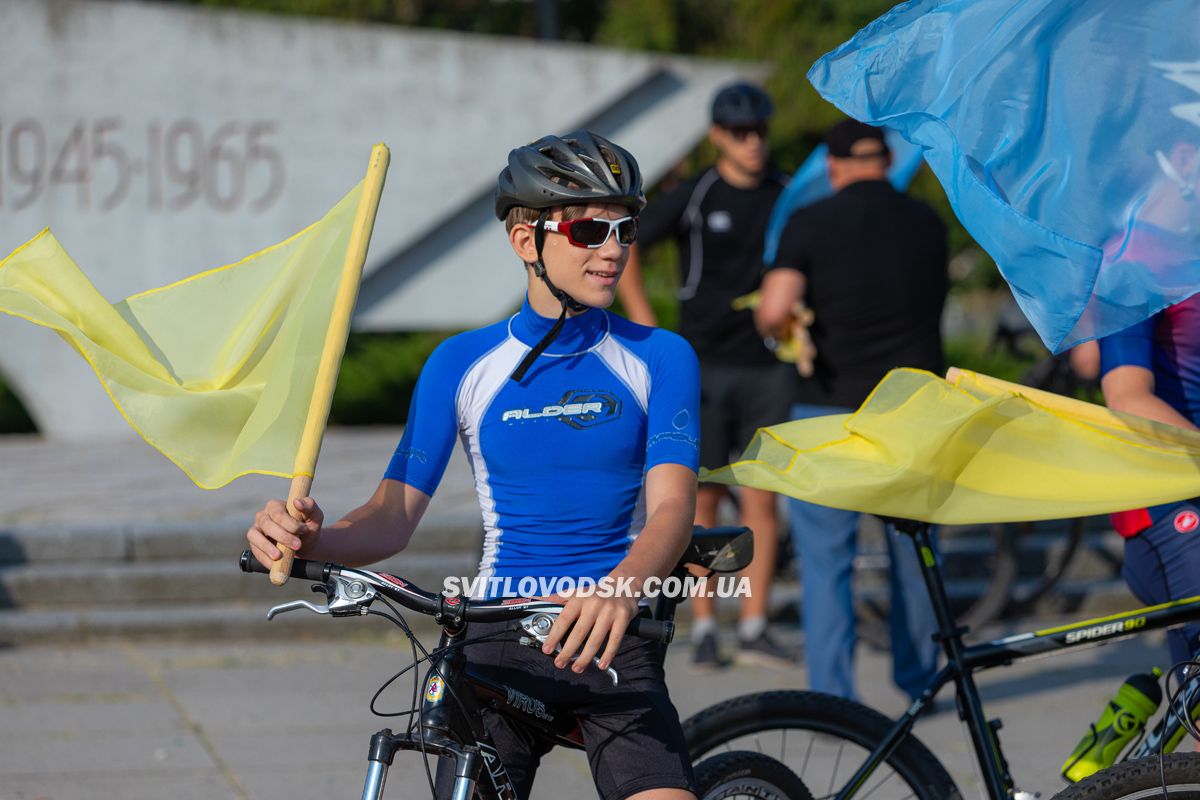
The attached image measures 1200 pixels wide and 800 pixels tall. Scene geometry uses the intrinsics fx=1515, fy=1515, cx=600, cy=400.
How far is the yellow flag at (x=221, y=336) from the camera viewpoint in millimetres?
2740

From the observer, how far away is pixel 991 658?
343 cm

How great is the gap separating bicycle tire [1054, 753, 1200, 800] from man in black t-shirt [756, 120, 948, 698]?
2384 mm

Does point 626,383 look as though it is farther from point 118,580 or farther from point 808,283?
point 118,580

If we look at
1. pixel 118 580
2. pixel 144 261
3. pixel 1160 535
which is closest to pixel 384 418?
pixel 144 261

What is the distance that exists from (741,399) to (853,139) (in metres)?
1.36

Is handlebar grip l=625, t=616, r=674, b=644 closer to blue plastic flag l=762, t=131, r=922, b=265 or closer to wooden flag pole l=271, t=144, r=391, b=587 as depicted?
wooden flag pole l=271, t=144, r=391, b=587

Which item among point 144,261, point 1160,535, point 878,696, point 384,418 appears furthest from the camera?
point 384,418

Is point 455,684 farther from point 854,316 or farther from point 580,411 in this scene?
point 854,316

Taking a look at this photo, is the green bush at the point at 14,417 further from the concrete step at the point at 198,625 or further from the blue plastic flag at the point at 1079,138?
the blue plastic flag at the point at 1079,138

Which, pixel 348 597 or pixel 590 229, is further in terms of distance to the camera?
pixel 590 229

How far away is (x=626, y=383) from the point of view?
2.93 metres

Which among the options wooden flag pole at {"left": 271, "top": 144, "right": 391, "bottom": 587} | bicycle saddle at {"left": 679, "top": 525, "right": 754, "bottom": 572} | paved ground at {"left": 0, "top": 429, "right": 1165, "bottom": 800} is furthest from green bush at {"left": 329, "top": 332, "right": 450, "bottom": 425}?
wooden flag pole at {"left": 271, "top": 144, "right": 391, "bottom": 587}

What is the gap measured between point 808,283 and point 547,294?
8.73 feet

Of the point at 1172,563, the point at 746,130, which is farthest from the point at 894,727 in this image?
the point at 746,130
